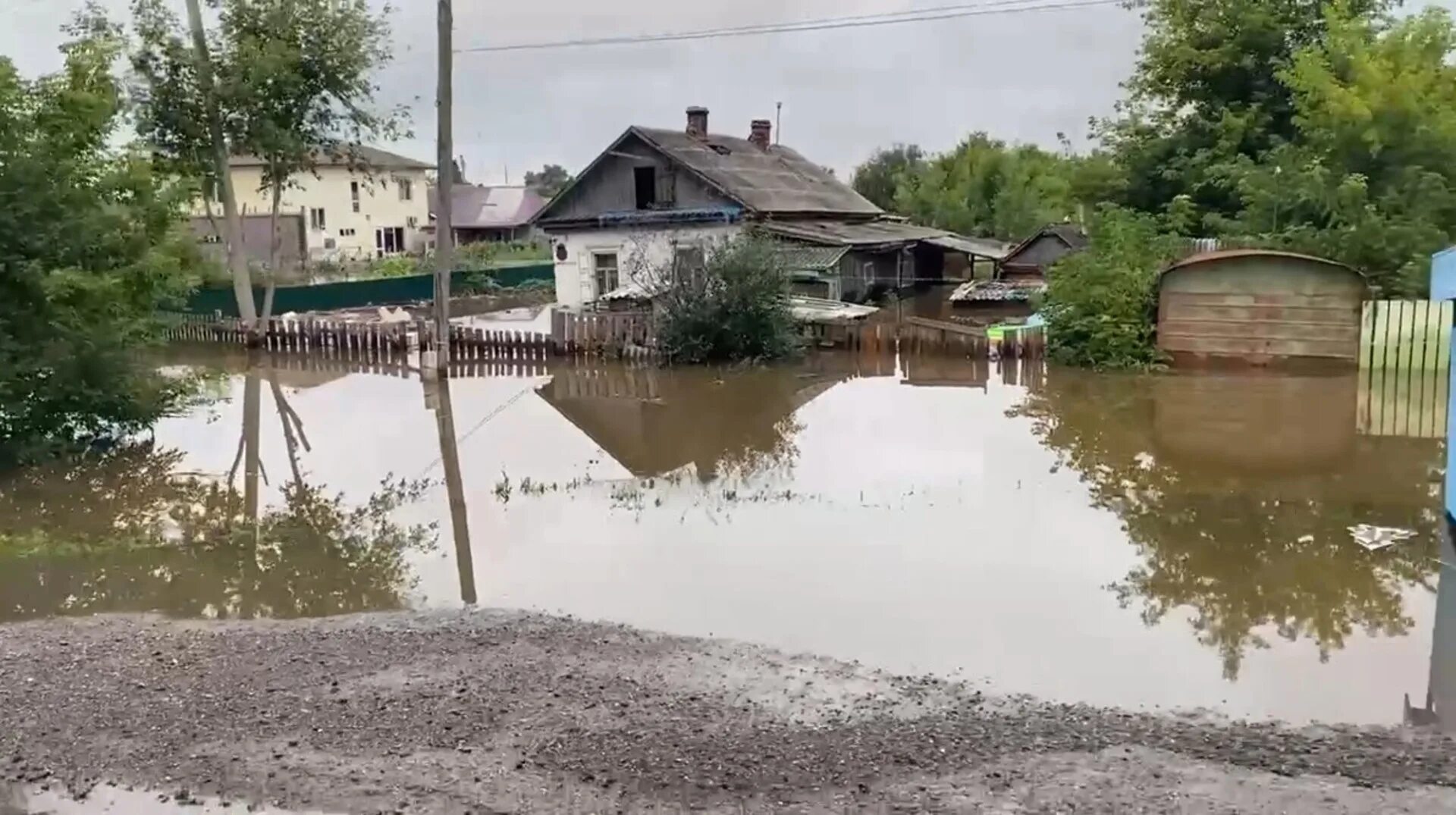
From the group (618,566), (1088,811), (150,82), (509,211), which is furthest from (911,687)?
(509,211)

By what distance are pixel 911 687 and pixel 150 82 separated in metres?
22.7

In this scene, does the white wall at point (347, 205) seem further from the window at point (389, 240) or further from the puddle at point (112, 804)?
the puddle at point (112, 804)

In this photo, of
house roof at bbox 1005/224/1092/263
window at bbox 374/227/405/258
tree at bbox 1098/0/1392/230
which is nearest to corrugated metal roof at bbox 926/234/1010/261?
house roof at bbox 1005/224/1092/263

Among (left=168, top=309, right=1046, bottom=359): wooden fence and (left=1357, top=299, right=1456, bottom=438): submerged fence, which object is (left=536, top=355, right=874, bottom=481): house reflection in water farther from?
(left=1357, top=299, right=1456, bottom=438): submerged fence

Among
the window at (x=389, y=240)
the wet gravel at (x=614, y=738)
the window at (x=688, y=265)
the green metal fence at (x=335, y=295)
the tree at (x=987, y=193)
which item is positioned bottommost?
the wet gravel at (x=614, y=738)

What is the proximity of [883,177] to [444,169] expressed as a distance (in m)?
43.0

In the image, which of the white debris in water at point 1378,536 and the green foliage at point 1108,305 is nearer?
the white debris in water at point 1378,536

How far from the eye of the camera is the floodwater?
7.68m

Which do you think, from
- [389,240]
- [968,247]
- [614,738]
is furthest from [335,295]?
[614,738]

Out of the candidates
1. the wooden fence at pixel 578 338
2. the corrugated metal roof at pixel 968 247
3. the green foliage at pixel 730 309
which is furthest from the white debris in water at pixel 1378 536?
the corrugated metal roof at pixel 968 247

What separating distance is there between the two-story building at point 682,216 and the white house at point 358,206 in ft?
55.7

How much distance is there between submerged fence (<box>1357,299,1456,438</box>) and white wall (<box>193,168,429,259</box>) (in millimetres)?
34987

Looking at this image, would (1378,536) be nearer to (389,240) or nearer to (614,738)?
(614,738)

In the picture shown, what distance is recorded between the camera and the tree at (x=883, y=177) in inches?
2271
